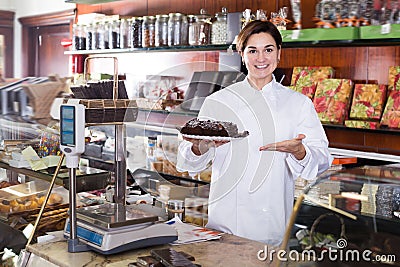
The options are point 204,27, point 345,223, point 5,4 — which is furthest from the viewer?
point 204,27

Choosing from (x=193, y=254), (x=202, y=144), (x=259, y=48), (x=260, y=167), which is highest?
(x=259, y=48)

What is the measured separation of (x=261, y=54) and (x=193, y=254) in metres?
0.93

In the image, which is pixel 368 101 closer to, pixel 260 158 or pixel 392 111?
pixel 392 111

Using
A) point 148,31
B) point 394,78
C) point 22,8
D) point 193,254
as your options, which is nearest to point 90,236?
point 193,254

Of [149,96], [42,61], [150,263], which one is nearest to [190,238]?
[150,263]

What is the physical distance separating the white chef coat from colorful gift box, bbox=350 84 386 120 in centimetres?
57

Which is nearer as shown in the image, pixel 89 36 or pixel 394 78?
pixel 394 78

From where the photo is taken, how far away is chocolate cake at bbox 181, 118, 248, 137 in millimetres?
2145

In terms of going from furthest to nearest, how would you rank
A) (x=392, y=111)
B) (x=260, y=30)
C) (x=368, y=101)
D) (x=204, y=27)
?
(x=204, y=27) → (x=368, y=101) → (x=392, y=111) → (x=260, y=30)

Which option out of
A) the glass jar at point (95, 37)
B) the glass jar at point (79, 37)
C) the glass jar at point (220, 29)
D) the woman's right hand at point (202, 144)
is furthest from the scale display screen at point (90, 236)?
the glass jar at point (79, 37)

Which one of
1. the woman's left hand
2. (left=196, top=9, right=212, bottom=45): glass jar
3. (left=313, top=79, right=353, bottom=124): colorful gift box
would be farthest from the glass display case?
(left=196, top=9, right=212, bottom=45): glass jar

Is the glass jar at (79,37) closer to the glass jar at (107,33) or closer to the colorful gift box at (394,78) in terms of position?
the glass jar at (107,33)

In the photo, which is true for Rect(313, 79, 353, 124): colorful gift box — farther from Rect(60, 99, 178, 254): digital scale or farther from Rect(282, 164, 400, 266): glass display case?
Rect(282, 164, 400, 266): glass display case

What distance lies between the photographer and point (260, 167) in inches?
91.4
